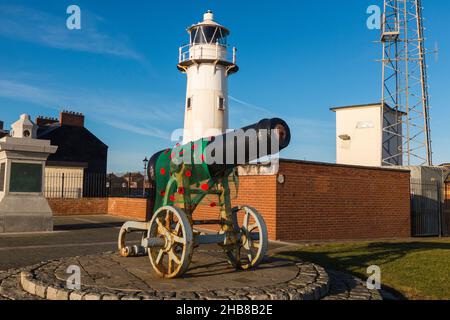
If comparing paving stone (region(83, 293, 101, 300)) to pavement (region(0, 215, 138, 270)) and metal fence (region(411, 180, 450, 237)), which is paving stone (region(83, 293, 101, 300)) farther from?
metal fence (region(411, 180, 450, 237))

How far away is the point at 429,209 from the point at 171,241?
15.2 meters

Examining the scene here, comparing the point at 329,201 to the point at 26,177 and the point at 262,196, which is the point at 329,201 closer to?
the point at 262,196

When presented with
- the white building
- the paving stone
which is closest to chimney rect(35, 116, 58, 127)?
the white building

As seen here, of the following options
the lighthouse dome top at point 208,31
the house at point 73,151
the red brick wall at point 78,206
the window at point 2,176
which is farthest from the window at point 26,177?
the house at point 73,151

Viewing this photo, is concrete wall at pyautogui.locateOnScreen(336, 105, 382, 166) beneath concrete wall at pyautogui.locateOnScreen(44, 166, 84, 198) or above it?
above

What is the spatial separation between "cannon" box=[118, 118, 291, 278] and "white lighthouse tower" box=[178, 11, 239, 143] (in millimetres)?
14953

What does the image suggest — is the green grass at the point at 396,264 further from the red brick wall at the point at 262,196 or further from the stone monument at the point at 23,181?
the stone monument at the point at 23,181

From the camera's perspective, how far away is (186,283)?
16.8 feet

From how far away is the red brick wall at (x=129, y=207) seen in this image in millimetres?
19312

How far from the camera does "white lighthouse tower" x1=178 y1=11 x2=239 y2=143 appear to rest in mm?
21422

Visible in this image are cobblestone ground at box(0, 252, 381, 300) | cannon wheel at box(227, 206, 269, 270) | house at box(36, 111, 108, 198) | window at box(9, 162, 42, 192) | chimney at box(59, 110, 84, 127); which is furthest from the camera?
chimney at box(59, 110, 84, 127)

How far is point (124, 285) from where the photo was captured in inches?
193

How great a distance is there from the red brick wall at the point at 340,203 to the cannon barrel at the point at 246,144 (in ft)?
21.0
